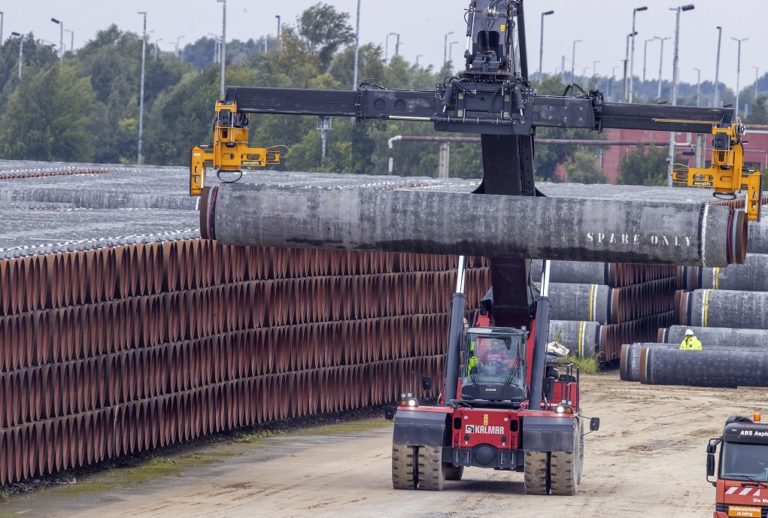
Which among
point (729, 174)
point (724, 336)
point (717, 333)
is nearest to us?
point (729, 174)

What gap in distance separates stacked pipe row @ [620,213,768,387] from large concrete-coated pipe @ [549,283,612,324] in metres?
2.10

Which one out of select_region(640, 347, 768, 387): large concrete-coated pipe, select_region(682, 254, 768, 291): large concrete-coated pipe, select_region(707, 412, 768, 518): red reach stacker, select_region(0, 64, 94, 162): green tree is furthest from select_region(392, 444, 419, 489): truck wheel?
select_region(0, 64, 94, 162): green tree

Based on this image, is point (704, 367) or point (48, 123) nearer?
point (704, 367)

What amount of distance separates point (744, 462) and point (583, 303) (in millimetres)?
31066

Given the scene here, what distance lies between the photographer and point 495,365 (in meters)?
29.6

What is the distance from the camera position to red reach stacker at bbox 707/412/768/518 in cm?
2339

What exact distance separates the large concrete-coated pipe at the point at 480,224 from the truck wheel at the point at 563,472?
401cm

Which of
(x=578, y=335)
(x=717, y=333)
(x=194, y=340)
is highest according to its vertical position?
(x=194, y=340)

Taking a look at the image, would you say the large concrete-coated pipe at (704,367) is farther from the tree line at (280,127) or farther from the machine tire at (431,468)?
the tree line at (280,127)

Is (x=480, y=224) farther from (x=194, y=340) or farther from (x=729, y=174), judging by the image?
(x=194, y=340)

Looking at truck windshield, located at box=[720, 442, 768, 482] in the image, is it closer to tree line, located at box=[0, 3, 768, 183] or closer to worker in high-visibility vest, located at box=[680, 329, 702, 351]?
worker in high-visibility vest, located at box=[680, 329, 702, 351]

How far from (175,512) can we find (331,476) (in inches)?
219

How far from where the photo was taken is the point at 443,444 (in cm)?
2911

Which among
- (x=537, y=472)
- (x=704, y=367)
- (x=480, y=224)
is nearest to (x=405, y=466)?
(x=537, y=472)
